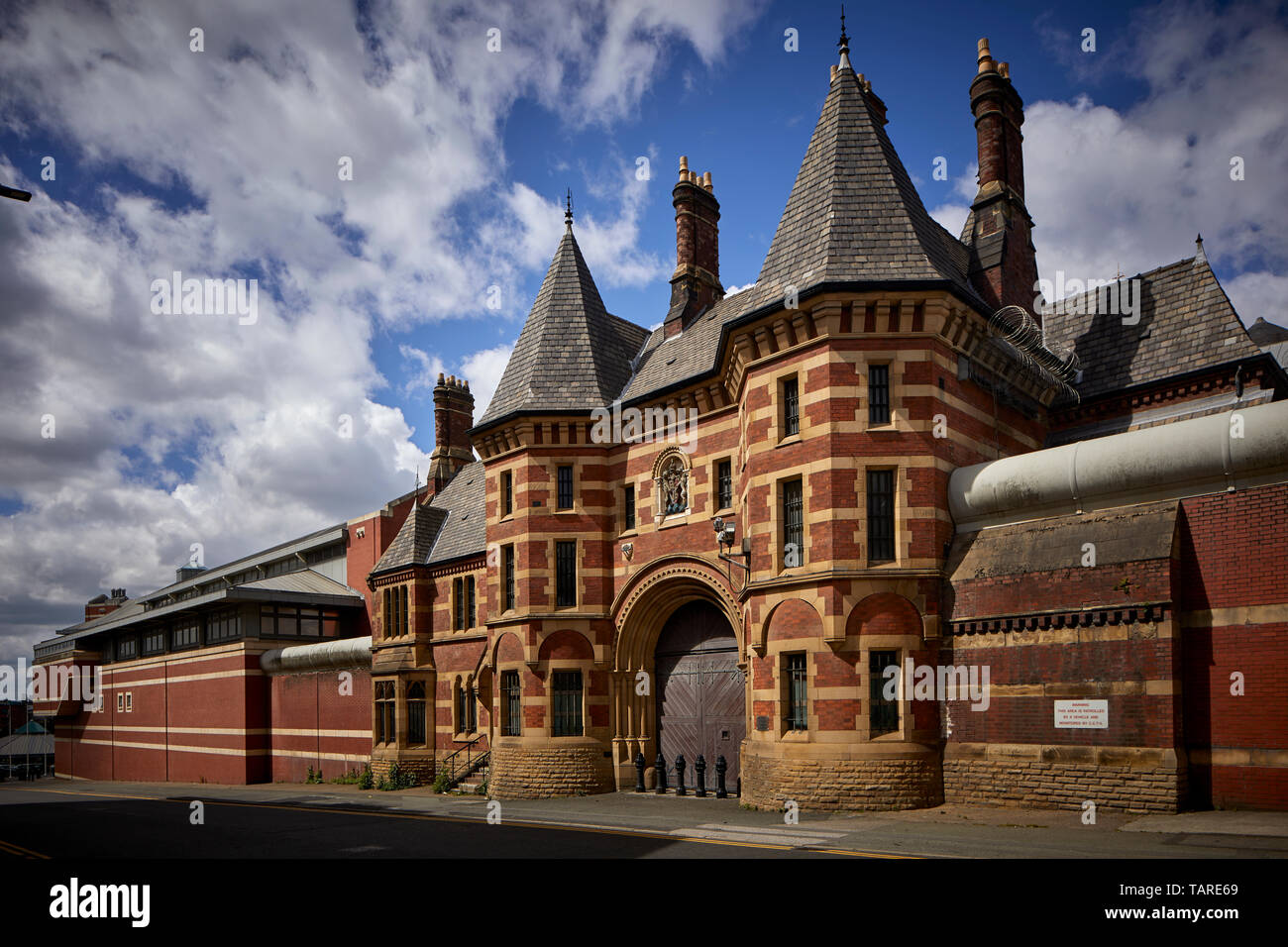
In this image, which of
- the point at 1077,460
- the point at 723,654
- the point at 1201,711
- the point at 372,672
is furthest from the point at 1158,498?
the point at 372,672

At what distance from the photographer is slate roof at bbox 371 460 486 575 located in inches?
1281

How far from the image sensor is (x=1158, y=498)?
16469mm

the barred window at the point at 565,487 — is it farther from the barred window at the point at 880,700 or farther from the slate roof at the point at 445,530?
the barred window at the point at 880,700

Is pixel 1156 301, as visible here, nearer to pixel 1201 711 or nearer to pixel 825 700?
pixel 1201 711

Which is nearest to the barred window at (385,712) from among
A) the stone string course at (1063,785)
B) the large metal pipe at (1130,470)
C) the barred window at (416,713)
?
the barred window at (416,713)

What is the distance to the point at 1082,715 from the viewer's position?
16031mm

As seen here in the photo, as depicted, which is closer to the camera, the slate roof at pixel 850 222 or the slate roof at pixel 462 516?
the slate roof at pixel 850 222

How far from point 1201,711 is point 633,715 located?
45.7ft

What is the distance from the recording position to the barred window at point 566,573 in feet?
85.0

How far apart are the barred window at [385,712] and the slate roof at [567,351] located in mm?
11518

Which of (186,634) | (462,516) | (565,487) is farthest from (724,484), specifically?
(186,634)

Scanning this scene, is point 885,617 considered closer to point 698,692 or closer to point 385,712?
point 698,692

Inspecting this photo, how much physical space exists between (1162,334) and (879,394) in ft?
27.9

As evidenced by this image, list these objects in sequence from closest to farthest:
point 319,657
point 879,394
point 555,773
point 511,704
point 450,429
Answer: point 879,394 < point 555,773 < point 511,704 < point 319,657 < point 450,429
